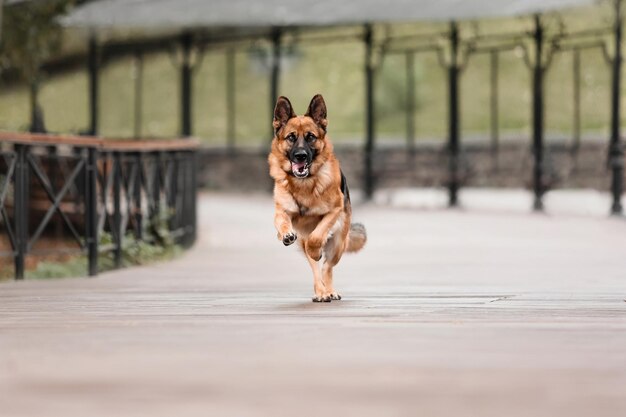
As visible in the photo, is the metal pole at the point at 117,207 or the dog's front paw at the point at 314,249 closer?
the dog's front paw at the point at 314,249

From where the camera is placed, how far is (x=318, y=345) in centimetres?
523

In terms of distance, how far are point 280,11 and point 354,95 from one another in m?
30.0

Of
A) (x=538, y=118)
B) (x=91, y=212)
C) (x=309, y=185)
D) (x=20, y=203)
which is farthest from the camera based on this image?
(x=538, y=118)

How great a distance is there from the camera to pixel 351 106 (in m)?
53.9

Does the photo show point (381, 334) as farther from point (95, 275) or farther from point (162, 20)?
point (162, 20)

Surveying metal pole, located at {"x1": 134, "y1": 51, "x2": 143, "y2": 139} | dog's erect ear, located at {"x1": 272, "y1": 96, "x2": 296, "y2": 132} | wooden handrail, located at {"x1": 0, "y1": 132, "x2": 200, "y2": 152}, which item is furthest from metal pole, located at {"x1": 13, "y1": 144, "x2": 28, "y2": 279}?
Answer: metal pole, located at {"x1": 134, "y1": 51, "x2": 143, "y2": 139}

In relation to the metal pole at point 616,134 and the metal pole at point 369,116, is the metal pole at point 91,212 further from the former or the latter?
the metal pole at point 369,116

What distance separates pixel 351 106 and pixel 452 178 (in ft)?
103

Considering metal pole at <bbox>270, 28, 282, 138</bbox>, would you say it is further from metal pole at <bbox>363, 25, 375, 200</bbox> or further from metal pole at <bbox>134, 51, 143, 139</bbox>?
metal pole at <bbox>134, 51, 143, 139</bbox>

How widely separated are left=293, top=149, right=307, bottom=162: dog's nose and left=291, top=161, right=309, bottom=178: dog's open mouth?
0.02 meters

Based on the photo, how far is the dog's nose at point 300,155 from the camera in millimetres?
6238

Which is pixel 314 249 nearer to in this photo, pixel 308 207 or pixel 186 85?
pixel 308 207

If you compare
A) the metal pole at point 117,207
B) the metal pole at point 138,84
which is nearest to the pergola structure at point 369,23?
the metal pole at point 138,84

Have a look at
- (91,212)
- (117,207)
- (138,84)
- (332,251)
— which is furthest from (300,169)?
(138,84)
